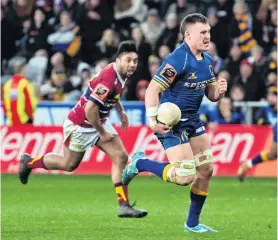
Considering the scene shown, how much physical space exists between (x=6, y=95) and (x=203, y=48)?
10010 millimetres

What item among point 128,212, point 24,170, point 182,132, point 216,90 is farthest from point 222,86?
point 24,170

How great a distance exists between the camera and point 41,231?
1062 centimetres

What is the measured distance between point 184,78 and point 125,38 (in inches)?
460

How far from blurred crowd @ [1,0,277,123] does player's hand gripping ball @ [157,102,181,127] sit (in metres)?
9.71

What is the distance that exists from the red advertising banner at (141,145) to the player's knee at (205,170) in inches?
322

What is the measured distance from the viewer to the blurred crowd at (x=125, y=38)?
2056 centimetres

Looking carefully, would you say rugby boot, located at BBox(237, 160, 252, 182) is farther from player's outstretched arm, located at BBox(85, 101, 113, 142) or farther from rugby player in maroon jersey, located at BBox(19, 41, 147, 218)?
player's outstretched arm, located at BBox(85, 101, 113, 142)

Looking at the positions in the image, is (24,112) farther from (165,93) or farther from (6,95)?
(165,93)

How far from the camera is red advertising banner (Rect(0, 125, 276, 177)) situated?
61.9 ft

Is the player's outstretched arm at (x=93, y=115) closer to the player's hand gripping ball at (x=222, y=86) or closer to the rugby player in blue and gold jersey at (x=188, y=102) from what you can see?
the rugby player in blue and gold jersey at (x=188, y=102)

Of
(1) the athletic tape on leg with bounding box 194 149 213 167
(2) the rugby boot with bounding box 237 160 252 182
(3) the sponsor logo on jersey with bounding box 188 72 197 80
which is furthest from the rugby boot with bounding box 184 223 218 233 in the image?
(2) the rugby boot with bounding box 237 160 252 182

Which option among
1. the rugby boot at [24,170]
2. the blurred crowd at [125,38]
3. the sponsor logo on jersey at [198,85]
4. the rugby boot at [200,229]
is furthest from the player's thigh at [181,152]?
the blurred crowd at [125,38]

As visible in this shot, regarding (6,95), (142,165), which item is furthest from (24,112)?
(142,165)

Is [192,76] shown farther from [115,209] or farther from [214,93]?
[115,209]
